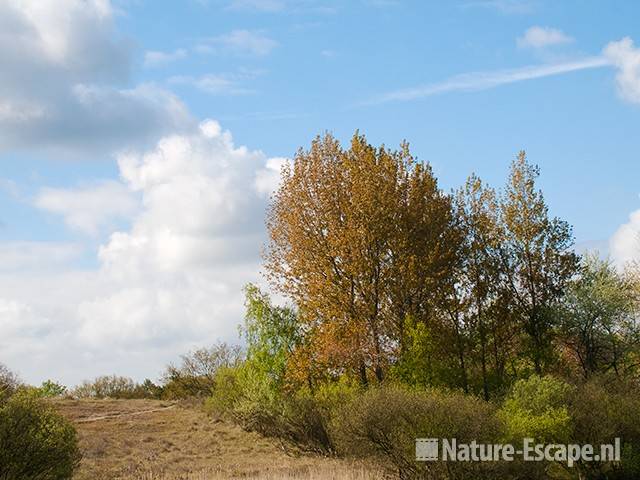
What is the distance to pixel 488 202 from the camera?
40844mm

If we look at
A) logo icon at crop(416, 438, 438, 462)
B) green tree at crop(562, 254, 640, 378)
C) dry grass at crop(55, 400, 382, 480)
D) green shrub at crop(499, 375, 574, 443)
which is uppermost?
green tree at crop(562, 254, 640, 378)

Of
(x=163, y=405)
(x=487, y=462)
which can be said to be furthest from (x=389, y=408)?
(x=163, y=405)

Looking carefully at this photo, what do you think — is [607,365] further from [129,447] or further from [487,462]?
[129,447]

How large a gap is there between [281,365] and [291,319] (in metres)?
2.78

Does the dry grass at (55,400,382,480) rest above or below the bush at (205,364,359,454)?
below

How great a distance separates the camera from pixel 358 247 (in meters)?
35.2

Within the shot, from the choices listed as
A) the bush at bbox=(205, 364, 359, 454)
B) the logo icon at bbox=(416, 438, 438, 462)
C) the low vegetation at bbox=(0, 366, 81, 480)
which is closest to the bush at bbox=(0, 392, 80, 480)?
the low vegetation at bbox=(0, 366, 81, 480)

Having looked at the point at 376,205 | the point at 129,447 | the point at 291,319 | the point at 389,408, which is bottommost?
the point at 129,447

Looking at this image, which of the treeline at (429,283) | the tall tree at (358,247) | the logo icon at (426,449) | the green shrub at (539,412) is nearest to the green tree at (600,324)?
the treeline at (429,283)

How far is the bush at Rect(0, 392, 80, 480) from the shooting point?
21594mm

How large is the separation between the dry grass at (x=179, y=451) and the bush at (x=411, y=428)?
141 centimetres

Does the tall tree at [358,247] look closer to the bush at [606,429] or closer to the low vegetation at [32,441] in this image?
the bush at [606,429]

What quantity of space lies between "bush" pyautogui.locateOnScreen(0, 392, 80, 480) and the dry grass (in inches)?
237

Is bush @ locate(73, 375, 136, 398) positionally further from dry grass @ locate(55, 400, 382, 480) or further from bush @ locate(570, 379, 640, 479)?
bush @ locate(570, 379, 640, 479)
